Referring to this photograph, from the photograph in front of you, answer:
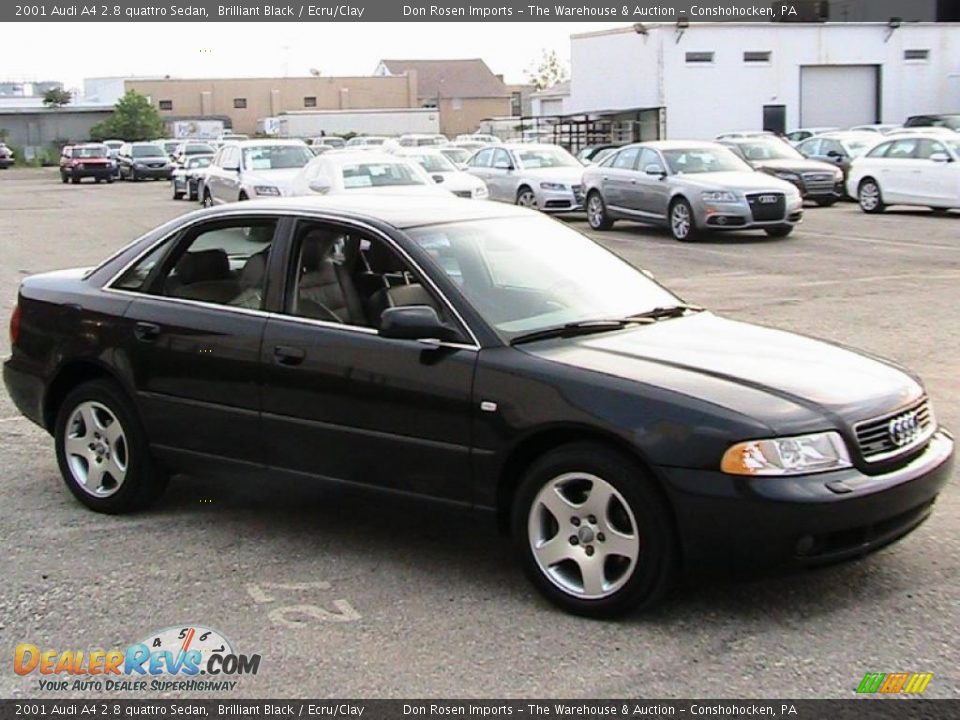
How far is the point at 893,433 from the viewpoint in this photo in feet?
15.8

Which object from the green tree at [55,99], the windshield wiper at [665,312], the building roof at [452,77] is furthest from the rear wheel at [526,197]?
the green tree at [55,99]

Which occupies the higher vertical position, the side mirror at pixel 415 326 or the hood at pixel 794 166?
the hood at pixel 794 166

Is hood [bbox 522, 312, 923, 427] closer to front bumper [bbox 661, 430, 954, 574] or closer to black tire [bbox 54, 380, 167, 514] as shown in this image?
front bumper [bbox 661, 430, 954, 574]

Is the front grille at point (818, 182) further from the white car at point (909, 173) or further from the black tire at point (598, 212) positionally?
the black tire at point (598, 212)

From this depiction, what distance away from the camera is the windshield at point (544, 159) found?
25156 millimetres

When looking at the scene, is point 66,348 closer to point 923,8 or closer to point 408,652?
point 408,652

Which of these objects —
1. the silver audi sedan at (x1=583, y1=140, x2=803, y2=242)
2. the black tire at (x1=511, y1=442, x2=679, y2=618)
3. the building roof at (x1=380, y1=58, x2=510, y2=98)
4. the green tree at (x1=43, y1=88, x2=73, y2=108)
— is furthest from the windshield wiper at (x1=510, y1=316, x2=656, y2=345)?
the building roof at (x1=380, y1=58, x2=510, y2=98)

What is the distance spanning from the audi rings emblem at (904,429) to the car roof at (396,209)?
216 centimetres

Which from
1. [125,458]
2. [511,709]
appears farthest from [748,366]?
[125,458]

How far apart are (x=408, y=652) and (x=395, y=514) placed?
1692mm

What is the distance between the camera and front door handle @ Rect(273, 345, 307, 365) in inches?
216

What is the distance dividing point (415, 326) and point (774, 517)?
162cm

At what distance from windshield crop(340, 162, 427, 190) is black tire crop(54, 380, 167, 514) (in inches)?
492

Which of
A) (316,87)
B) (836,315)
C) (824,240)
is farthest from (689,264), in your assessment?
(316,87)
